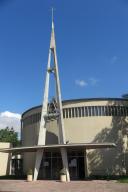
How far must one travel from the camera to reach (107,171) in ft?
127

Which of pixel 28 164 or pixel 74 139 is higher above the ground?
pixel 74 139

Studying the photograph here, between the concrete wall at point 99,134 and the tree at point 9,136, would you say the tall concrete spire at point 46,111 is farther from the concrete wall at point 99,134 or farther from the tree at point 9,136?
the tree at point 9,136

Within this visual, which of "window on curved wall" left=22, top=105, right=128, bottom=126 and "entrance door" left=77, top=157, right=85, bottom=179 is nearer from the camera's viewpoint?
"entrance door" left=77, top=157, right=85, bottom=179

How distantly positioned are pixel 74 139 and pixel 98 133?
312 centimetres

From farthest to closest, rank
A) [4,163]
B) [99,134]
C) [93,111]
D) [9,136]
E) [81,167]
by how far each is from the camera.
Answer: [9,136], [4,163], [93,111], [99,134], [81,167]

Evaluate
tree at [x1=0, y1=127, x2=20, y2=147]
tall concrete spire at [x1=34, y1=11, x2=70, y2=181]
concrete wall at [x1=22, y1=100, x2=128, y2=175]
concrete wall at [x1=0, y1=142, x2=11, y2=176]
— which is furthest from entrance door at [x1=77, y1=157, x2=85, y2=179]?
tree at [x1=0, y1=127, x2=20, y2=147]

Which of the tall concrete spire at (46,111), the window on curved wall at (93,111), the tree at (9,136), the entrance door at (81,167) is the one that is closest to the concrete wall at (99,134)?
the window on curved wall at (93,111)

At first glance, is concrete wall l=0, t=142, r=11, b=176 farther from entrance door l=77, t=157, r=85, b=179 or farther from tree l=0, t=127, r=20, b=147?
tree l=0, t=127, r=20, b=147

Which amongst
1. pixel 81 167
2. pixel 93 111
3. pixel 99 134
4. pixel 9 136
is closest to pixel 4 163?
pixel 81 167

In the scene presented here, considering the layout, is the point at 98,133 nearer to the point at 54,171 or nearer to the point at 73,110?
the point at 73,110

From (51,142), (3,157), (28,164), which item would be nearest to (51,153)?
(51,142)

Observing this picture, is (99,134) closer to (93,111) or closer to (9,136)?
(93,111)

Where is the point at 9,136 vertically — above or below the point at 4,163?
above

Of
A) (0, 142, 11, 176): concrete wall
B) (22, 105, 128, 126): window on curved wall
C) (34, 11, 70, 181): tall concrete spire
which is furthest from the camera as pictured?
(0, 142, 11, 176): concrete wall
